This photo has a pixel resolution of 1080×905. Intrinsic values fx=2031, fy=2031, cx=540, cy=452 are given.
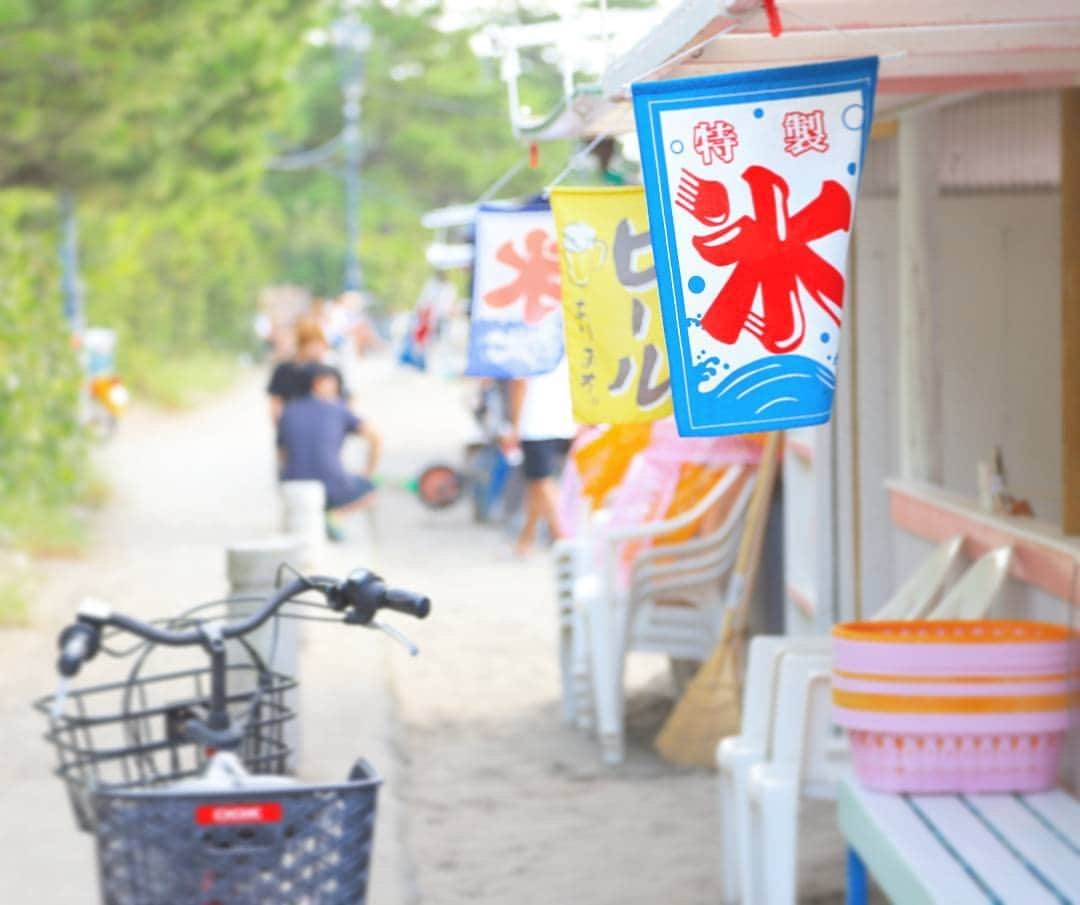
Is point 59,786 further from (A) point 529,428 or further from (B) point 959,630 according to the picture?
(A) point 529,428

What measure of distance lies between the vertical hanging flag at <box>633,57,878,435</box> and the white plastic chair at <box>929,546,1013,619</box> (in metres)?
1.50

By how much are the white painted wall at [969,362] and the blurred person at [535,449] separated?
2.28m

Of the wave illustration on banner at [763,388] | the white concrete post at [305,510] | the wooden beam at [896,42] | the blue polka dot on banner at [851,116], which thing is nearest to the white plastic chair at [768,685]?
the wooden beam at [896,42]

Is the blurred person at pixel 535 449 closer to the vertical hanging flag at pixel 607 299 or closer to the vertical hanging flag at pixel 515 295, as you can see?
the vertical hanging flag at pixel 515 295

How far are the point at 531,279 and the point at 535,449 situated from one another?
24.7ft

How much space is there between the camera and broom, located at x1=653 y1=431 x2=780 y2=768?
25.9ft

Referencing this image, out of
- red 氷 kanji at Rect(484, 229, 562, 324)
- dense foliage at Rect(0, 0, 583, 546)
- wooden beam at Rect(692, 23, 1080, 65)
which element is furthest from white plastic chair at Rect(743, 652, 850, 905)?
dense foliage at Rect(0, 0, 583, 546)

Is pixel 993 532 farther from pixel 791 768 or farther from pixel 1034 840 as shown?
pixel 1034 840

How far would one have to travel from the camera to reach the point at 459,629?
11664 mm

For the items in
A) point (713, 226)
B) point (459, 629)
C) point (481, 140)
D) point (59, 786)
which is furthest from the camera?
point (481, 140)

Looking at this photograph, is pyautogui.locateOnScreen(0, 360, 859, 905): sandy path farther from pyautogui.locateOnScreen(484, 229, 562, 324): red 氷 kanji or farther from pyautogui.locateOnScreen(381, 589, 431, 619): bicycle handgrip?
pyautogui.locateOnScreen(381, 589, 431, 619): bicycle handgrip

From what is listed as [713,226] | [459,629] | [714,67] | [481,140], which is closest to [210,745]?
[713,226]

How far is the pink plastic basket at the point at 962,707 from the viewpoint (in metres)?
4.55

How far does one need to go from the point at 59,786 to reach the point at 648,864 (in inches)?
87.1
